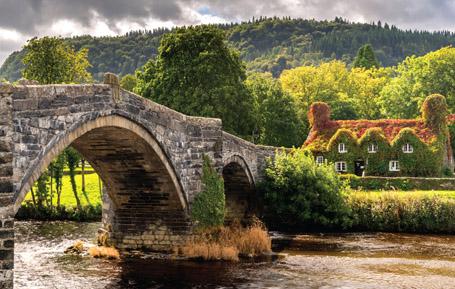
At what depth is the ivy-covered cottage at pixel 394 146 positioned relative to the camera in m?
48.1

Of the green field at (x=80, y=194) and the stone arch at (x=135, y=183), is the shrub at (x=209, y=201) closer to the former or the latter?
the stone arch at (x=135, y=183)

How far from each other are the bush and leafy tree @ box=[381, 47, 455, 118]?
102 feet

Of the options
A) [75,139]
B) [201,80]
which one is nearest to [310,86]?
[201,80]

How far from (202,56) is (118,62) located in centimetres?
14526

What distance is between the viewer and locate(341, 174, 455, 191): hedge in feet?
132

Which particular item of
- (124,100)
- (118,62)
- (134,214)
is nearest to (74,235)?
(134,214)

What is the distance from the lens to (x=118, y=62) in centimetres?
18262

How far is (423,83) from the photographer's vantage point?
6209 centimetres

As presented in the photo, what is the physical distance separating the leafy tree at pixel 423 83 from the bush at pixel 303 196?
3119cm

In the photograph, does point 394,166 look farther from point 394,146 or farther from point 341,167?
point 341,167

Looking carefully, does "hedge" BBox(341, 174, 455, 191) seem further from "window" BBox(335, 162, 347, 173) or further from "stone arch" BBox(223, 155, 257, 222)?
"stone arch" BBox(223, 155, 257, 222)

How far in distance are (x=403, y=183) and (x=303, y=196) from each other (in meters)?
12.5

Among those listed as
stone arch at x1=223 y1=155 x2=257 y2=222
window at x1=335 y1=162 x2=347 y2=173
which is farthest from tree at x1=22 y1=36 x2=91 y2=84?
window at x1=335 y1=162 x2=347 y2=173

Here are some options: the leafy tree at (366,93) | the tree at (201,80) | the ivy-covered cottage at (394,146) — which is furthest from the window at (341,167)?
the leafy tree at (366,93)
